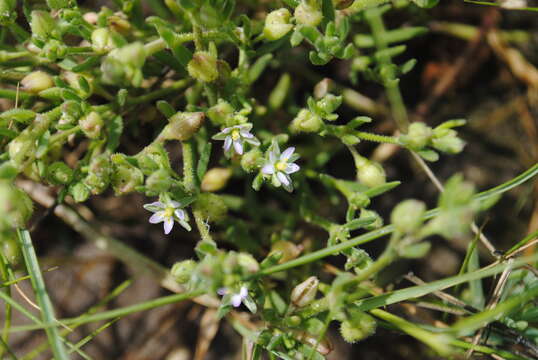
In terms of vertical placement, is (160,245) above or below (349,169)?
below

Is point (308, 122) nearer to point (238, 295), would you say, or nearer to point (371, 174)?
point (371, 174)

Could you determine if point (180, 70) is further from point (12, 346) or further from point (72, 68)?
point (12, 346)

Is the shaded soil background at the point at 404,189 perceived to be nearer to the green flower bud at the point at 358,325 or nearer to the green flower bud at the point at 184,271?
the green flower bud at the point at 358,325

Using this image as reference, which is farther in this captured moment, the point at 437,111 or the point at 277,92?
the point at 437,111

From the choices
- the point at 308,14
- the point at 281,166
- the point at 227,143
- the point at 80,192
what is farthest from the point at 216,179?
the point at 308,14

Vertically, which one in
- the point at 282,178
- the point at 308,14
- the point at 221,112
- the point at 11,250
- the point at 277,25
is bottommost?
the point at 11,250

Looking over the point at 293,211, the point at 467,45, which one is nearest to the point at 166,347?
the point at 293,211

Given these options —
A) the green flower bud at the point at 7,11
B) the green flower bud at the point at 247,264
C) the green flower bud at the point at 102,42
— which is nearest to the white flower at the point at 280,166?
the green flower bud at the point at 247,264
